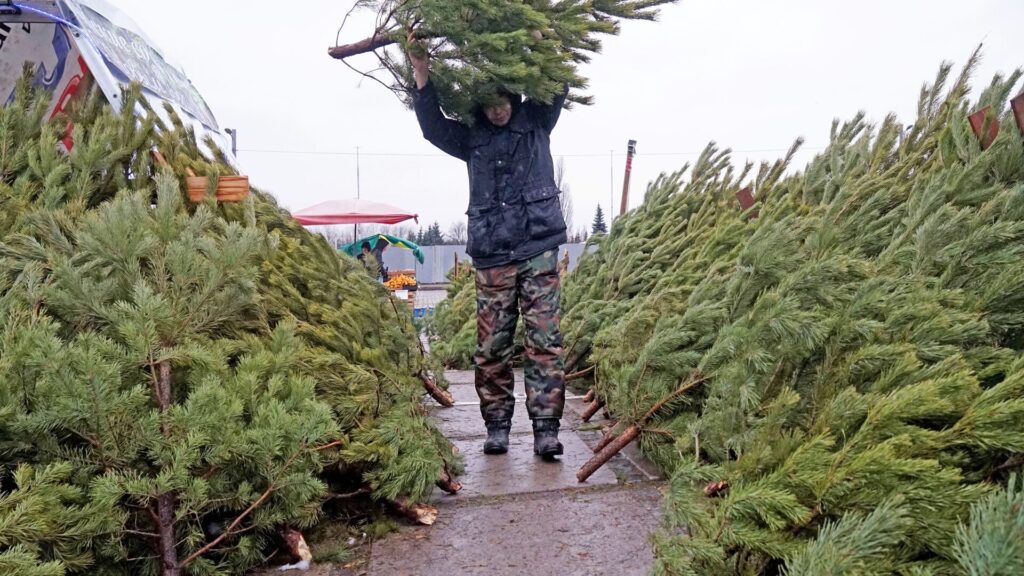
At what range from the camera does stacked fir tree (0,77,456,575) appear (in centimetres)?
168

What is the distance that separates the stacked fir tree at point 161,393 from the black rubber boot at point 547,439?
0.53 m

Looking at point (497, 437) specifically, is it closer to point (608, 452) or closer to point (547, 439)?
point (547, 439)

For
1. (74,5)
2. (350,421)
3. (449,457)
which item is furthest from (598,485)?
(74,5)

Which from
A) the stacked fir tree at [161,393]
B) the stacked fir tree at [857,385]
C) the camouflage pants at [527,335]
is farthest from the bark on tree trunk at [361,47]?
the stacked fir tree at [857,385]

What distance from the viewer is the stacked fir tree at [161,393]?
1.68 metres

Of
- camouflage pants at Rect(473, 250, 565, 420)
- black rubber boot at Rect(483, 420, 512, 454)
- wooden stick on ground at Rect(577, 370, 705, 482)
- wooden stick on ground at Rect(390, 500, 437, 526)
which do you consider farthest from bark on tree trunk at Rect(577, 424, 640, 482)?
wooden stick on ground at Rect(390, 500, 437, 526)

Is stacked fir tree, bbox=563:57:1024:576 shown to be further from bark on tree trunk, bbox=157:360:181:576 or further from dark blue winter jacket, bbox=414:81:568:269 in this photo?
bark on tree trunk, bbox=157:360:181:576

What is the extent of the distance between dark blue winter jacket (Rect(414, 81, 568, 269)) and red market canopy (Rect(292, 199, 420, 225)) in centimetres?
1493

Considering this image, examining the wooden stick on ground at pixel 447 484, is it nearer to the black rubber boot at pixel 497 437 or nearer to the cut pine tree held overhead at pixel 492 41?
the black rubber boot at pixel 497 437

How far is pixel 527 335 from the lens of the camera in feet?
11.0

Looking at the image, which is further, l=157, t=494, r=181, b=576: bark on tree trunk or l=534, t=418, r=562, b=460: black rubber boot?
l=534, t=418, r=562, b=460: black rubber boot

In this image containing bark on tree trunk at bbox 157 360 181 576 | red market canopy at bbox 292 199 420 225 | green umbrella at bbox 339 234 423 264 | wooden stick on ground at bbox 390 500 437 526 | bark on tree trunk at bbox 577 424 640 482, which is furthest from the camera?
red market canopy at bbox 292 199 420 225

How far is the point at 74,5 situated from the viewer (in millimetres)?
5422

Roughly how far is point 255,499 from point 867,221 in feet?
8.40
